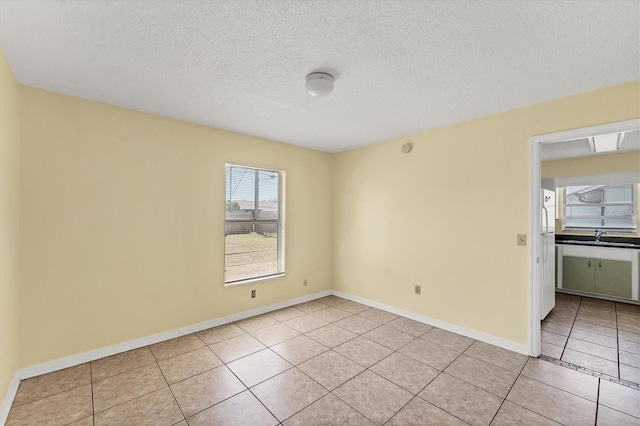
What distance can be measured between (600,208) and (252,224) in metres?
6.33

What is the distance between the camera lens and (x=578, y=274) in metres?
4.64

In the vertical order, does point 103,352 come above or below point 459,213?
below

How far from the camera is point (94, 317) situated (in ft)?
8.74

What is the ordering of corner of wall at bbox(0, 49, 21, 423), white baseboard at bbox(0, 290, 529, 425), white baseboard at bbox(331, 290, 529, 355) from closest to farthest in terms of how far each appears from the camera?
corner of wall at bbox(0, 49, 21, 423) → white baseboard at bbox(0, 290, 529, 425) → white baseboard at bbox(331, 290, 529, 355)

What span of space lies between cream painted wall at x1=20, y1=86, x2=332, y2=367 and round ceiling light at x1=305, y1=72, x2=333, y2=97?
183 centimetres

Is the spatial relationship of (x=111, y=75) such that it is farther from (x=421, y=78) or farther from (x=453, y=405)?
(x=453, y=405)

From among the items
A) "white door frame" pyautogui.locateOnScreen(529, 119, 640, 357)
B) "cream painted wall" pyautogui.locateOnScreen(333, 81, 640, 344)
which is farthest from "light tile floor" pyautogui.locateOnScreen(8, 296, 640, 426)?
"cream painted wall" pyautogui.locateOnScreen(333, 81, 640, 344)

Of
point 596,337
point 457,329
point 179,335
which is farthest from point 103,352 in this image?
point 596,337

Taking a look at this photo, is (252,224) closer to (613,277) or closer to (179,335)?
(179,335)

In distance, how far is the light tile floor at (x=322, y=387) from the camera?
191cm

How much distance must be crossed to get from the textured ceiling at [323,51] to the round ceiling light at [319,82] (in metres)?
0.06

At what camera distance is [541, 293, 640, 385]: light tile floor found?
2.54 m

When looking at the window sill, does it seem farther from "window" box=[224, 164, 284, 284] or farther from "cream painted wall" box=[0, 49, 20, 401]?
"cream painted wall" box=[0, 49, 20, 401]

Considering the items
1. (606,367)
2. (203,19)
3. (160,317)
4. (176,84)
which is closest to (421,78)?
(203,19)
